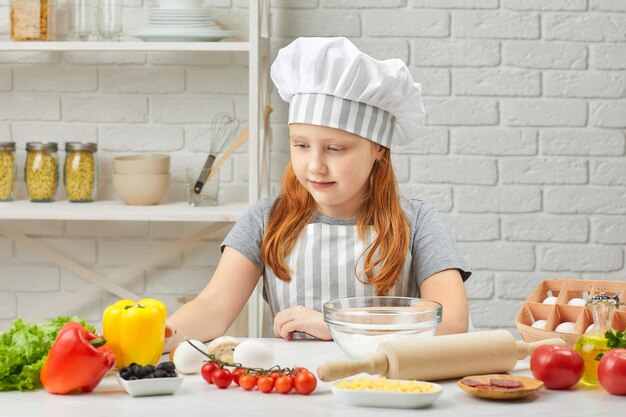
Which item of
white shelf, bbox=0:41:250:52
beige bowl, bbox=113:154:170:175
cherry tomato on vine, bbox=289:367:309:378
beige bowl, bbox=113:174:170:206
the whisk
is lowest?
cherry tomato on vine, bbox=289:367:309:378

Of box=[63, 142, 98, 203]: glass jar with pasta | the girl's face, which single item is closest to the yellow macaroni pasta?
the girl's face

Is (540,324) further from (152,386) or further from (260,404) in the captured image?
(152,386)

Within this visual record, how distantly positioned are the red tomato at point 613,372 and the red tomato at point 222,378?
1.89 ft

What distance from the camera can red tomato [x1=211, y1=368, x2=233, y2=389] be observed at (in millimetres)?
1481

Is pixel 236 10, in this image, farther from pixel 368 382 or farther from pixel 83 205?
pixel 368 382

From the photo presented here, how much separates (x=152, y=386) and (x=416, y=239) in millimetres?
940

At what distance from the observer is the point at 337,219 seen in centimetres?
224

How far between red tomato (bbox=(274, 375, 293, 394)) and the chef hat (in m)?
0.73

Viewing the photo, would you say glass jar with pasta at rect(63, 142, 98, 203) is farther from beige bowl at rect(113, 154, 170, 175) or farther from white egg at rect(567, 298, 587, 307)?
white egg at rect(567, 298, 587, 307)

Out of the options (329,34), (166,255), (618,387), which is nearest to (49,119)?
(166,255)

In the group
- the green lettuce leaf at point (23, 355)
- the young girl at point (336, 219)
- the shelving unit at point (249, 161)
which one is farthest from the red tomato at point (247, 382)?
the shelving unit at point (249, 161)

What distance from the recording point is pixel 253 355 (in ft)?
5.11

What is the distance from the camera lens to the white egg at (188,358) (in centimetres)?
158

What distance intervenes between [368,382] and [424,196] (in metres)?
1.98
